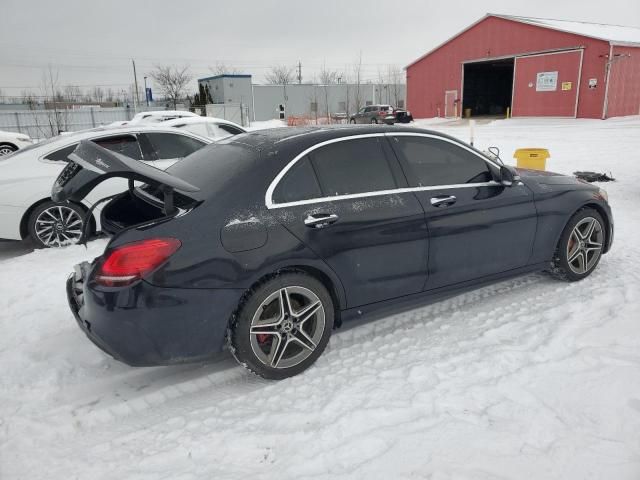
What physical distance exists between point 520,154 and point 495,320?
18.5 feet

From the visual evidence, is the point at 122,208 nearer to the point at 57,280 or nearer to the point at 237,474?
the point at 237,474

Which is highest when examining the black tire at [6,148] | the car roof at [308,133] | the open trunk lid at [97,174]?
the car roof at [308,133]

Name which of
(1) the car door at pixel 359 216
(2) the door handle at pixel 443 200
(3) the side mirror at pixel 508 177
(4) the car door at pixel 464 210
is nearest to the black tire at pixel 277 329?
(1) the car door at pixel 359 216

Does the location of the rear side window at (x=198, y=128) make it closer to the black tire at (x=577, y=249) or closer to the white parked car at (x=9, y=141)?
the black tire at (x=577, y=249)

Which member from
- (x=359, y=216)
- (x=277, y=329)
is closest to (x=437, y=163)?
(x=359, y=216)

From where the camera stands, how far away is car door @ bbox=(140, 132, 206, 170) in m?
7.02

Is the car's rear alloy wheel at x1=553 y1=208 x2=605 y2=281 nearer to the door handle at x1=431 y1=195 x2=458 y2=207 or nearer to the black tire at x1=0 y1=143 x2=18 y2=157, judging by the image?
the door handle at x1=431 y1=195 x2=458 y2=207

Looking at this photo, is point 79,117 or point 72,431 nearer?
point 72,431

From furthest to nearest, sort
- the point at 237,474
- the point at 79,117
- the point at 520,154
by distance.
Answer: the point at 79,117
the point at 520,154
the point at 237,474

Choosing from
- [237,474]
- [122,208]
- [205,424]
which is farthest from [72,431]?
[122,208]

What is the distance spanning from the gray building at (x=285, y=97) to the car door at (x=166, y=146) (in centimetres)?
4135

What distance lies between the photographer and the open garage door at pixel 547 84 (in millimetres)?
26969

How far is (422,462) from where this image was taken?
2.54 metres

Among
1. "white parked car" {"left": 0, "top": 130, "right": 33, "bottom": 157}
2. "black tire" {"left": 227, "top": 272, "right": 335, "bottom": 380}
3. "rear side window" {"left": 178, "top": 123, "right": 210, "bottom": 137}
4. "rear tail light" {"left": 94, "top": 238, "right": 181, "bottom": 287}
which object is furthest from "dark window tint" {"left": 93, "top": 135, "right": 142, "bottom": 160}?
"white parked car" {"left": 0, "top": 130, "right": 33, "bottom": 157}
